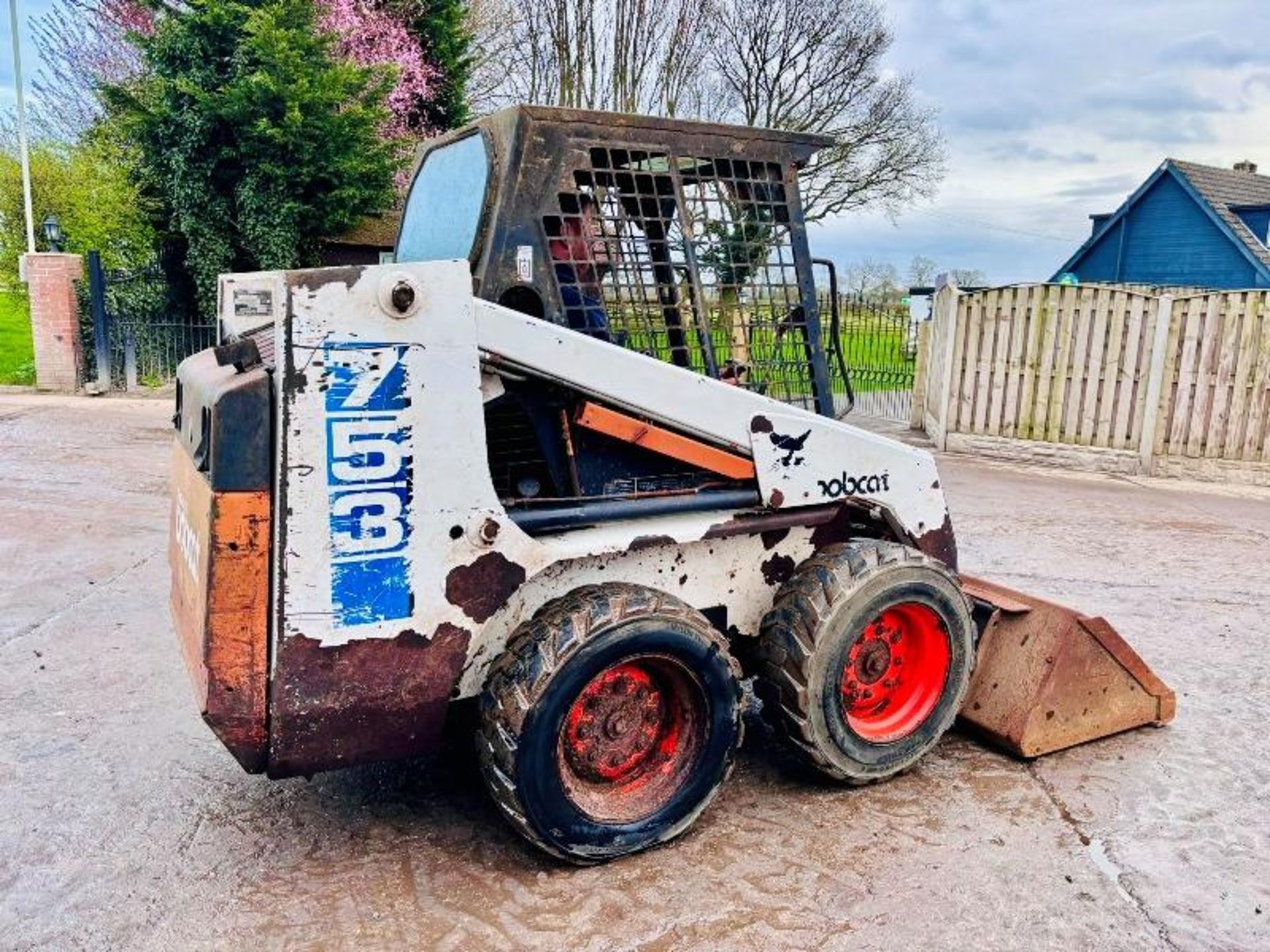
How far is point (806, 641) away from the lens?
3.32m

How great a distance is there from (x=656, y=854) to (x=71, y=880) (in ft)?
5.83

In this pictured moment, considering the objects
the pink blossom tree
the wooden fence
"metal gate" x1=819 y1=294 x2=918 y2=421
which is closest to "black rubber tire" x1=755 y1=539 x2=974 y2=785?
the wooden fence

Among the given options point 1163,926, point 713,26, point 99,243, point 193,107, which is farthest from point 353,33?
point 1163,926

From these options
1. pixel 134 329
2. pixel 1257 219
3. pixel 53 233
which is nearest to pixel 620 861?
pixel 134 329

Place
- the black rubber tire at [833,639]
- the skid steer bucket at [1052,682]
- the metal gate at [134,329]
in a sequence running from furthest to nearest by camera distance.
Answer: the metal gate at [134,329]
the skid steer bucket at [1052,682]
the black rubber tire at [833,639]

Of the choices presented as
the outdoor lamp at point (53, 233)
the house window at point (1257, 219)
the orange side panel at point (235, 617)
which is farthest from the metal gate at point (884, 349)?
the house window at point (1257, 219)

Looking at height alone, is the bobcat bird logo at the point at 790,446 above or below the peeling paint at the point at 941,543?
above

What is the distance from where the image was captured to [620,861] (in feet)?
10.1

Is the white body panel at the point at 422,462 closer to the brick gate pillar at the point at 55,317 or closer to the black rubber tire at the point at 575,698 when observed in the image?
the black rubber tire at the point at 575,698

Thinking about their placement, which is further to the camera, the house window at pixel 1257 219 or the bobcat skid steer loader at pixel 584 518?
the house window at pixel 1257 219

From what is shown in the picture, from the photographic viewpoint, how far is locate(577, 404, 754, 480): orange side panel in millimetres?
3082

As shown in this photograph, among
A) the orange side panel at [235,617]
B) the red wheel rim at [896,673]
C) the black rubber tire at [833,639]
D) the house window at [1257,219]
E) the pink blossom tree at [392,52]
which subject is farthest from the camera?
the house window at [1257,219]

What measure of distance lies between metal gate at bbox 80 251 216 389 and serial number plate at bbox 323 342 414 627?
13.6 meters

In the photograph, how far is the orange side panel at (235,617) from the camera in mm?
2516
